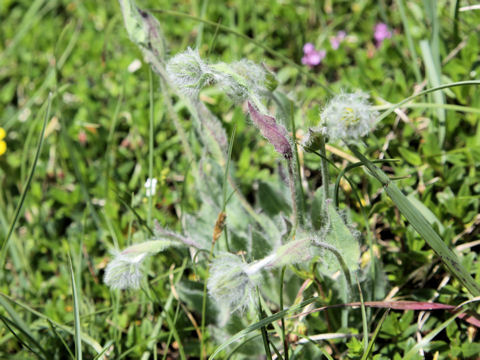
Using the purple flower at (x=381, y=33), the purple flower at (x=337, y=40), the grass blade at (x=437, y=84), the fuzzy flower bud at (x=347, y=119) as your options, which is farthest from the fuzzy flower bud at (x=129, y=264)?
the purple flower at (x=381, y=33)

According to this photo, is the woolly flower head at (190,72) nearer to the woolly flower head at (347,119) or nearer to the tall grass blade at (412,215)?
the woolly flower head at (347,119)

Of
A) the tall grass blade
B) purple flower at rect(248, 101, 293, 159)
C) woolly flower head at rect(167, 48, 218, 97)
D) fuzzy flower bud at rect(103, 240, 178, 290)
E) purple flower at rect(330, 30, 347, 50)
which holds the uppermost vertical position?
woolly flower head at rect(167, 48, 218, 97)

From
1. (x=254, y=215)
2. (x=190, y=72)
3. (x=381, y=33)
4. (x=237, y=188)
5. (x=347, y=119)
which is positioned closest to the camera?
(x=347, y=119)

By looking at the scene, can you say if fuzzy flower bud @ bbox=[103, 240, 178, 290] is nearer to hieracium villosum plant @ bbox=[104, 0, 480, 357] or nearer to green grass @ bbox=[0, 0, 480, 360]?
hieracium villosum plant @ bbox=[104, 0, 480, 357]

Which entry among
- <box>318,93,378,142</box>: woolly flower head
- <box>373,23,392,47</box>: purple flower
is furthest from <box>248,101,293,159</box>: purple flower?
<box>373,23,392,47</box>: purple flower

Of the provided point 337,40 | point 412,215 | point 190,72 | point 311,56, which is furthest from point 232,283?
point 337,40

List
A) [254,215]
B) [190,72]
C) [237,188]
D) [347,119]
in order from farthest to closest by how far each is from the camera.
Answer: [254,215]
[237,188]
[190,72]
[347,119]

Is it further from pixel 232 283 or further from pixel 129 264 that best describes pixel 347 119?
pixel 129 264

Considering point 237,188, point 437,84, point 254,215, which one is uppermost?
point 437,84
